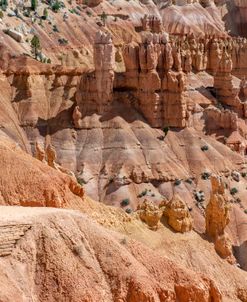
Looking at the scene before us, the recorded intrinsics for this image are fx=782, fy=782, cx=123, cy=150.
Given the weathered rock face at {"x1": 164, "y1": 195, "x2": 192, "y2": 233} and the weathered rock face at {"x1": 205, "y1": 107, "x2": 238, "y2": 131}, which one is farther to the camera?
the weathered rock face at {"x1": 205, "y1": 107, "x2": 238, "y2": 131}

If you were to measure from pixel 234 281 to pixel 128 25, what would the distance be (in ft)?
327

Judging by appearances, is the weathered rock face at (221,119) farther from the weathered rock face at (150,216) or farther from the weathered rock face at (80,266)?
the weathered rock face at (80,266)

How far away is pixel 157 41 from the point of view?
3752 inches

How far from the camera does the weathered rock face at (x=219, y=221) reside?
53.4 metres

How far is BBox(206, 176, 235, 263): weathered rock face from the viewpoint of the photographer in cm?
5341

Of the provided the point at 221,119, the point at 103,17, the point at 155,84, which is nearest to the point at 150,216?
the point at 155,84

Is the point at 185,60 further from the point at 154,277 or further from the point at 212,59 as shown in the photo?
the point at 154,277

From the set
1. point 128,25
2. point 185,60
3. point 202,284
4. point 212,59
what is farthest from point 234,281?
point 128,25

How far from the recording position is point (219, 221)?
56.0m

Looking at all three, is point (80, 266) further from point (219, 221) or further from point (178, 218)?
point (219, 221)

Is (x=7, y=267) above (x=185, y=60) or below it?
below

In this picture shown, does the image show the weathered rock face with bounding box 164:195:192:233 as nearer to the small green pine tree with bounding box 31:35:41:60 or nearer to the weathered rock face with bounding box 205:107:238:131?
the weathered rock face with bounding box 205:107:238:131

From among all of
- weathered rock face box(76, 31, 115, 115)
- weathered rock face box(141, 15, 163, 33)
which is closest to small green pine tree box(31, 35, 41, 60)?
weathered rock face box(76, 31, 115, 115)

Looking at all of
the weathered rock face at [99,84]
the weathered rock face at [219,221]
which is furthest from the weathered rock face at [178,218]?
the weathered rock face at [99,84]
